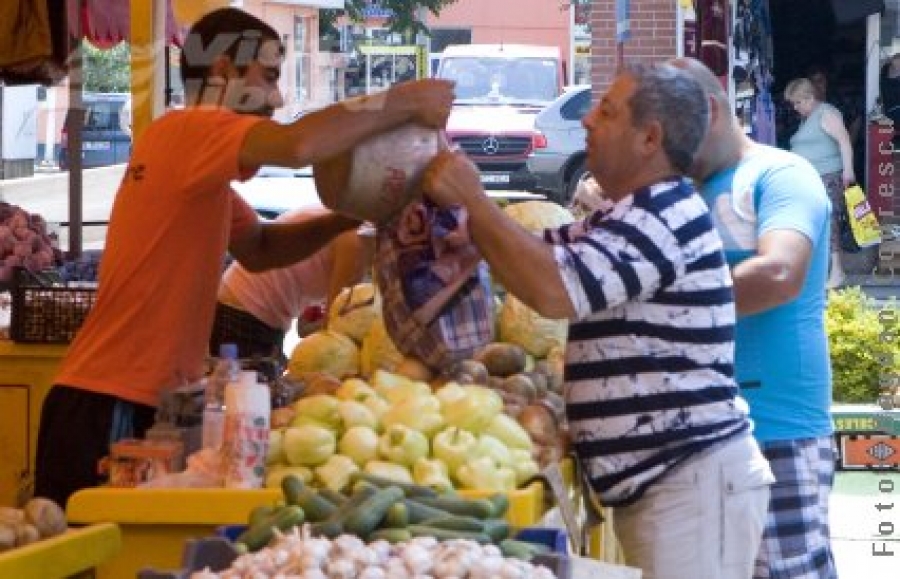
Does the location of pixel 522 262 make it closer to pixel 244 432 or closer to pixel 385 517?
pixel 244 432

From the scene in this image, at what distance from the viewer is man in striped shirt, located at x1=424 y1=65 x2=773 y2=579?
442 cm

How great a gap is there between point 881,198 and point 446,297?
1286 centimetres

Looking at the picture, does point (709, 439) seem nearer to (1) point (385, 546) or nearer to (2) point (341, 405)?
(2) point (341, 405)

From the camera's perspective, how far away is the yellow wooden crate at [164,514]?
4145mm

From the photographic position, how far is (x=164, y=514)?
13.6 ft

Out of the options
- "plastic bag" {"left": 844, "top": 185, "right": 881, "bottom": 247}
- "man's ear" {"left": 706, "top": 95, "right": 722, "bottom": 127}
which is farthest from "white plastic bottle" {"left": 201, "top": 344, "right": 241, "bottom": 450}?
"plastic bag" {"left": 844, "top": 185, "right": 881, "bottom": 247}

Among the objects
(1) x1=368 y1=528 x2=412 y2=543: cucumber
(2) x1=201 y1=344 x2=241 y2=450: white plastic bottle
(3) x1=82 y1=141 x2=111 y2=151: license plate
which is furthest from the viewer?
(3) x1=82 y1=141 x2=111 y2=151: license plate

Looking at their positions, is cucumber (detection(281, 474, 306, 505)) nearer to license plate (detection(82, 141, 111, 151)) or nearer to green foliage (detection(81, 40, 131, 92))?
license plate (detection(82, 141, 111, 151))

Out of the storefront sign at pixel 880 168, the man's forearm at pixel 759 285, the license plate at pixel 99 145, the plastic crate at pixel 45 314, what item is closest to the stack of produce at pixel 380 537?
the man's forearm at pixel 759 285

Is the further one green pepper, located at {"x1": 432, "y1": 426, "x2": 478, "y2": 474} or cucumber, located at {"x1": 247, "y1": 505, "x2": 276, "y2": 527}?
green pepper, located at {"x1": 432, "y1": 426, "x2": 478, "y2": 474}

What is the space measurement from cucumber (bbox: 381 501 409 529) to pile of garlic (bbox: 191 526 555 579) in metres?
0.17

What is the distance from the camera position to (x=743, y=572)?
15.6 ft

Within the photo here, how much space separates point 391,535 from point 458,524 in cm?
16

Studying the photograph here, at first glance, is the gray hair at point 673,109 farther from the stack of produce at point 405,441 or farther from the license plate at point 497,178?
the license plate at point 497,178
